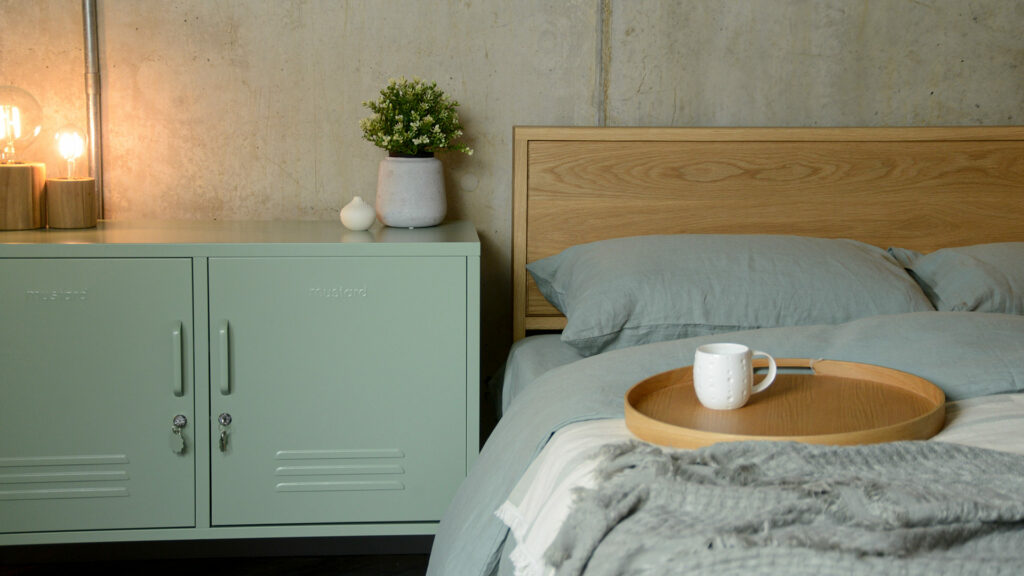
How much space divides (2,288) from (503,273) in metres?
1.11

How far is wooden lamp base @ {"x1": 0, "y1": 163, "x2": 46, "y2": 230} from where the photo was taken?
76.9 inches

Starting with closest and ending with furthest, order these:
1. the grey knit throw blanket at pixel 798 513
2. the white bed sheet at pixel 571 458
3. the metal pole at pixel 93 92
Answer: the grey knit throw blanket at pixel 798 513 → the white bed sheet at pixel 571 458 → the metal pole at pixel 93 92

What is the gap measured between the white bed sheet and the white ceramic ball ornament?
903 mm

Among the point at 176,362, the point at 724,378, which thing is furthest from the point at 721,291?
the point at 176,362

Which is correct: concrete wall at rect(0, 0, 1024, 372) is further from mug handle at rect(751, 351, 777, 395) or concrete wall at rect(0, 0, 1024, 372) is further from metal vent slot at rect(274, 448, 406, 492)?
mug handle at rect(751, 351, 777, 395)

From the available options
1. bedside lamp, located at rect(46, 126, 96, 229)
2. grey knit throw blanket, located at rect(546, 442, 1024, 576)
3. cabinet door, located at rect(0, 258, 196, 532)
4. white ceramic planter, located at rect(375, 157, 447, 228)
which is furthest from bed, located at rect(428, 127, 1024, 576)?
bedside lamp, located at rect(46, 126, 96, 229)

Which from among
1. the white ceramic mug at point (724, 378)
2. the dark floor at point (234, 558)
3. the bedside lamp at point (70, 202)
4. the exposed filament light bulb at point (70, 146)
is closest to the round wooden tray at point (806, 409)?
the white ceramic mug at point (724, 378)

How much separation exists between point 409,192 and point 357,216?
0.13 metres

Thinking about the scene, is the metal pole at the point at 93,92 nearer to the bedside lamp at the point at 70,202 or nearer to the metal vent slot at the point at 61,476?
the bedside lamp at the point at 70,202

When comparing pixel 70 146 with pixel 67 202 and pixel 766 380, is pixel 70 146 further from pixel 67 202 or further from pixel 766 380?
pixel 766 380

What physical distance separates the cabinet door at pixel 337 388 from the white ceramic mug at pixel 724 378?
0.73 meters

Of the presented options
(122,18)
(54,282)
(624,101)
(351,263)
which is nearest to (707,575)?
(351,263)

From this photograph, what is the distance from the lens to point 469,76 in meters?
2.30

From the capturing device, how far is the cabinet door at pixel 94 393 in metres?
1.86
